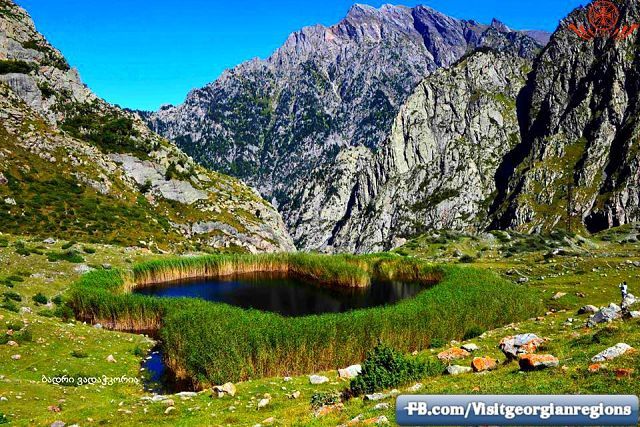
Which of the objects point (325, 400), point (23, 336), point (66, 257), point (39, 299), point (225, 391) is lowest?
point (225, 391)

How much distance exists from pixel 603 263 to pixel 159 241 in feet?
→ 248

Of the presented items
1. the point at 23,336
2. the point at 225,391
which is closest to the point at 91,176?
the point at 23,336

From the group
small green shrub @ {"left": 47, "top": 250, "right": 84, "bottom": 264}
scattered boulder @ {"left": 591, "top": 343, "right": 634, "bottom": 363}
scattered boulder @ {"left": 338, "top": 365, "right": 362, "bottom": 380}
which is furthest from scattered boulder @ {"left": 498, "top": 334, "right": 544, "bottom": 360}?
small green shrub @ {"left": 47, "top": 250, "right": 84, "bottom": 264}

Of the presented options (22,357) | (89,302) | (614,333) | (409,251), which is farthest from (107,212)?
(614,333)

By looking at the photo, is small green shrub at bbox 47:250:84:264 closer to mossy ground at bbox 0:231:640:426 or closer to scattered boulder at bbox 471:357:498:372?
mossy ground at bbox 0:231:640:426

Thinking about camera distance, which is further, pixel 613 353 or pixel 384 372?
pixel 384 372

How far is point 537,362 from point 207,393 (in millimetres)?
15626

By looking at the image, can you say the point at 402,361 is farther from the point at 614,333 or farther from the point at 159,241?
the point at 159,241

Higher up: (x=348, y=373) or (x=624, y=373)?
(x=624, y=373)

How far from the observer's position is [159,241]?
93250mm

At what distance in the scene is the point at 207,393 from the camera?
78.3ft

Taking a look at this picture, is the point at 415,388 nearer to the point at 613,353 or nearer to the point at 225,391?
the point at 613,353

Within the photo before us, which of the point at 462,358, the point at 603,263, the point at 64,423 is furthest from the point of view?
the point at 603,263

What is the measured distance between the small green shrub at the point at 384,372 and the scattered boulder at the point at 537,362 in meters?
4.38
